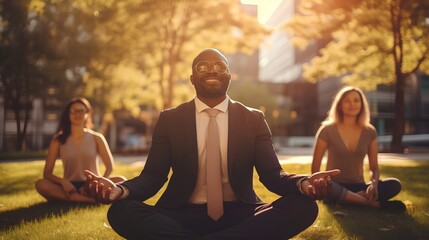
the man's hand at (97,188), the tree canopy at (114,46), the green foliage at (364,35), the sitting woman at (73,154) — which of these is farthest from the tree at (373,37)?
the man's hand at (97,188)

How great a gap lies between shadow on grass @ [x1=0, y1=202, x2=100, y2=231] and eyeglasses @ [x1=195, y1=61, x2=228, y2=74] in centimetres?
298

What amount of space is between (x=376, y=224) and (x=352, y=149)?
156 cm

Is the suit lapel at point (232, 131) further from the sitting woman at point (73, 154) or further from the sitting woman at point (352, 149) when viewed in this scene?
the sitting woman at point (73, 154)

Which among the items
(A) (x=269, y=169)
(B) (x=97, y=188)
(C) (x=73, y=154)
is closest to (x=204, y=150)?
(A) (x=269, y=169)

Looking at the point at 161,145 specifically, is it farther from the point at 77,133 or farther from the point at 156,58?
the point at 156,58

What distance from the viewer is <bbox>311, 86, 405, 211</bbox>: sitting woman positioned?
5887 mm

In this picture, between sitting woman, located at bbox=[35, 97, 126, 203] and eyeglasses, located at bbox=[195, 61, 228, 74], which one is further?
sitting woman, located at bbox=[35, 97, 126, 203]

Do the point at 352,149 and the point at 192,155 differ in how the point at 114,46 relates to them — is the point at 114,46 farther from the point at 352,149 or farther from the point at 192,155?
the point at 192,155

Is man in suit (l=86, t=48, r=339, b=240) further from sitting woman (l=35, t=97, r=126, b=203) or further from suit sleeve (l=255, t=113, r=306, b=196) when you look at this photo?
sitting woman (l=35, t=97, r=126, b=203)

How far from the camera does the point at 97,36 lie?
2314 cm

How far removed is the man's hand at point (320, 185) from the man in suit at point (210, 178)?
0.47 feet

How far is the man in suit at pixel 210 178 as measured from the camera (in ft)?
10.4

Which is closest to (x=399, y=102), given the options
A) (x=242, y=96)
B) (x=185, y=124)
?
(x=185, y=124)

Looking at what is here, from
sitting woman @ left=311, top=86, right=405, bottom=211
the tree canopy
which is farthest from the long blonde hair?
the tree canopy
